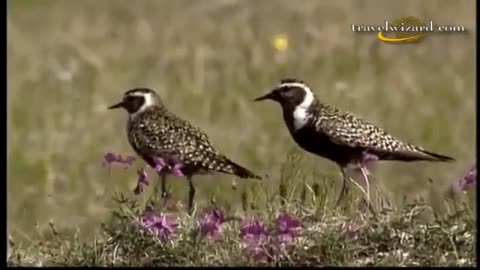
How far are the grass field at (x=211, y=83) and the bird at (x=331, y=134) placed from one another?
2.94ft

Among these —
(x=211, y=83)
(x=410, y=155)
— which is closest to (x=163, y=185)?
(x=410, y=155)

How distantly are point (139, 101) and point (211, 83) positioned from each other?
3926 mm

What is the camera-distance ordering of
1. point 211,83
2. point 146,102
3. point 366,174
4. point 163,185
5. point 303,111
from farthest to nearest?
point 211,83 < point 146,102 < point 303,111 < point 366,174 < point 163,185

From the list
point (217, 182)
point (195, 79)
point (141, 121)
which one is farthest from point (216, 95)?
point (141, 121)

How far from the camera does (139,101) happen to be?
295 inches

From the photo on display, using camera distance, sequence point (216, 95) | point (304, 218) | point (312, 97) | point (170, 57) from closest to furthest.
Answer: point (304, 218) → point (312, 97) → point (216, 95) → point (170, 57)

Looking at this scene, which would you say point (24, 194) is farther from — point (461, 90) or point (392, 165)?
point (461, 90)

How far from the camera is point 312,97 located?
6.99 metres

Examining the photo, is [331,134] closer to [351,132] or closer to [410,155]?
[351,132]

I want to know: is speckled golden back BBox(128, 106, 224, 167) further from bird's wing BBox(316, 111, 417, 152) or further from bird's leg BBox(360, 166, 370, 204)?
bird's leg BBox(360, 166, 370, 204)

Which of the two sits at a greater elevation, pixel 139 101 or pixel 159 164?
pixel 139 101

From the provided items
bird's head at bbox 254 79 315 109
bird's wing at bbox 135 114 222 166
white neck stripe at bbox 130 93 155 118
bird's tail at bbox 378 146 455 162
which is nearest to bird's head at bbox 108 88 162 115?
white neck stripe at bbox 130 93 155 118

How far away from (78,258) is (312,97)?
1162mm

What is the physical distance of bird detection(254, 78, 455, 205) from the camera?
6969 mm
